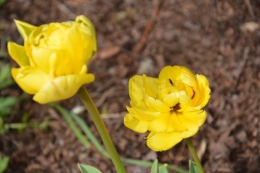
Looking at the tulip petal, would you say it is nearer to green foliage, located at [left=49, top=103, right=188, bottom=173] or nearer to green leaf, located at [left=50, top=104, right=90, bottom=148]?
green foliage, located at [left=49, top=103, right=188, bottom=173]

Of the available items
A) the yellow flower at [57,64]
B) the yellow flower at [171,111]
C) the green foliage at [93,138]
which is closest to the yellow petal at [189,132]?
the yellow flower at [171,111]

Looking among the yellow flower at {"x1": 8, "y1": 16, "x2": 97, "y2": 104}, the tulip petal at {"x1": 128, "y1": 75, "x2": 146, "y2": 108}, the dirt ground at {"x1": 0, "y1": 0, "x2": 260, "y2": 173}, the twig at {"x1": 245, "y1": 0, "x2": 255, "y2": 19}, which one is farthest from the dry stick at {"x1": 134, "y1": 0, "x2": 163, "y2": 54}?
the yellow flower at {"x1": 8, "y1": 16, "x2": 97, "y2": 104}

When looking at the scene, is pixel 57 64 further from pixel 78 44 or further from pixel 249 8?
pixel 249 8

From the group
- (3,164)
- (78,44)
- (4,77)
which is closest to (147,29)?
(4,77)

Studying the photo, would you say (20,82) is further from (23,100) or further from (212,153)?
(23,100)

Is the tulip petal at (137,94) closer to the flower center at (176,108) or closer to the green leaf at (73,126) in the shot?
the flower center at (176,108)

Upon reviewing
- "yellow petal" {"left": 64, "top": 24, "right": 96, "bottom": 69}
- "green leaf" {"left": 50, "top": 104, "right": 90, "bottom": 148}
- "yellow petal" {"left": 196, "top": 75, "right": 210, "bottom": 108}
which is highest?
"yellow petal" {"left": 64, "top": 24, "right": 96, "bottom": 69}

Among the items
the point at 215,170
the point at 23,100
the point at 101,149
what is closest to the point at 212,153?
the point at 215,170
